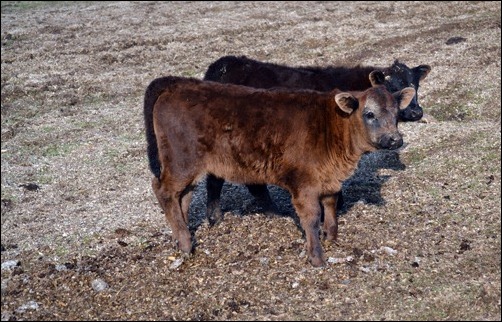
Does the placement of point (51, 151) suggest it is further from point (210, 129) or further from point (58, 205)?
point (210, 129)

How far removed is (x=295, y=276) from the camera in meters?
8.03

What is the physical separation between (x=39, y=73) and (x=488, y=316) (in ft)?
40.3

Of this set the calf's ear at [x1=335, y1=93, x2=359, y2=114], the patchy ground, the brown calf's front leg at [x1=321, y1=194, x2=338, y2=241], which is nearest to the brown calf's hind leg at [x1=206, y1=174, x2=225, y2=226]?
the patchy ground

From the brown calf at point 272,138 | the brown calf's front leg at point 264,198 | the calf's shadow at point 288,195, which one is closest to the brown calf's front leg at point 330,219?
the brown calf at point 272,138

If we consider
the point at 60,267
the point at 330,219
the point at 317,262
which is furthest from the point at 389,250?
the point at 60,267

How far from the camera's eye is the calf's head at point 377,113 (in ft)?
26.2

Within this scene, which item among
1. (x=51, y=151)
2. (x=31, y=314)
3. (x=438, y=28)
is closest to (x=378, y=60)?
(x=438, y=28)

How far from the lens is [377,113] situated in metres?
8.02

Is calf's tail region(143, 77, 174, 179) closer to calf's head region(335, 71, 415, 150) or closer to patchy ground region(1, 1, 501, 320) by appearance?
patchy ground region(1, 1, 501, 320)

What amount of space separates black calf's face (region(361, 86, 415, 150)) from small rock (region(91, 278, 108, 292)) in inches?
137

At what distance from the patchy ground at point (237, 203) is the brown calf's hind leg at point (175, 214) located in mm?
187

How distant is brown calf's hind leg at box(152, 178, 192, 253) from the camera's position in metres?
8.53

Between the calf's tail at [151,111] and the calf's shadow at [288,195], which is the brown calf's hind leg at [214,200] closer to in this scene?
the calf's shadow at [288,195]

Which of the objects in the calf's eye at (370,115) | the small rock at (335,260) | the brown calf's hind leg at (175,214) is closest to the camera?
the calf's eye at (370,115)
